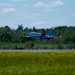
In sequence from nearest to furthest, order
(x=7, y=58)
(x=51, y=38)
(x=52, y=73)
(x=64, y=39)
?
1. (x=52, y=73)
2. (x=7, y=58)
3. (x=64, y=39)
4. (x=51, y=38)

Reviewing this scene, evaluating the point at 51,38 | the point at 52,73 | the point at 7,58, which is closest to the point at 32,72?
the point at 52,73

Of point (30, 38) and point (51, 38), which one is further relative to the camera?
point (30, 38)

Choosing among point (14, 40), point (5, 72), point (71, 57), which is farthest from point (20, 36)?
point (5, 72)

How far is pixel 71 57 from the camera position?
75.2 ft

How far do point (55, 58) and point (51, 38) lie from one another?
3363 cm

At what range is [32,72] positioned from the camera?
14.8 metres

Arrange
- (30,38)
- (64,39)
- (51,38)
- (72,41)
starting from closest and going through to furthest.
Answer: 1. (72,41)
2. (64,39)
3. (51,38)
4. (30,38)

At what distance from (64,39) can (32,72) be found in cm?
3771

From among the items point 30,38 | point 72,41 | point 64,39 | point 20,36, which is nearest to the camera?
point 72,41

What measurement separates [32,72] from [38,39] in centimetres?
4605

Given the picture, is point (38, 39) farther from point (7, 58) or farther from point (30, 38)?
point (7, 58)

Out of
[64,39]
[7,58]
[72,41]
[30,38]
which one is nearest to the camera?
[7,58]

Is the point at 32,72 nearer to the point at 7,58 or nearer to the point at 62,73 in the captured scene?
the point at 62,73

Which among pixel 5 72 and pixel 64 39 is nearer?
pixel 5 72
